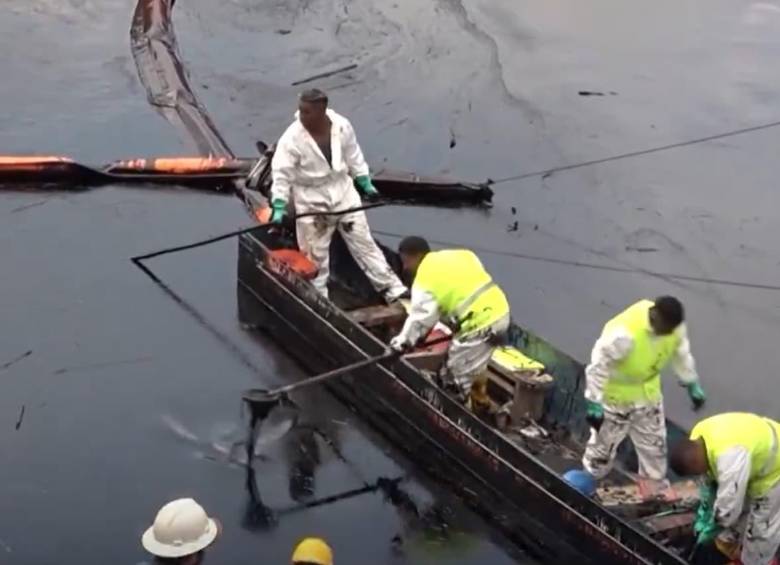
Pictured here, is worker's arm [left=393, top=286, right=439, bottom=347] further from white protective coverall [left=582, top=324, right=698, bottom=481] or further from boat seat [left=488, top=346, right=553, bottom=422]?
white protective coverall [left=582, top=324, right=698, bottom=481]

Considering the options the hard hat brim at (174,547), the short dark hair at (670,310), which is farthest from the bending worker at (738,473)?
the hard hat brim at (174,547)

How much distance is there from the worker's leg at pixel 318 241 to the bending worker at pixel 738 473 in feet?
19.2

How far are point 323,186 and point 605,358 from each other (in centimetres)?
478

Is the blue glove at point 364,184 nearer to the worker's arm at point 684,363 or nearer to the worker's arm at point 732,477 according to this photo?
the worker's arm at point 684,363

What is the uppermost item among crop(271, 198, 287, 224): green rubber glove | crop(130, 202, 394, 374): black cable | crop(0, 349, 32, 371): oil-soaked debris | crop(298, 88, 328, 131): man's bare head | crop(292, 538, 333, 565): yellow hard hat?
crop(298, 88, 328, 131): man's bare head

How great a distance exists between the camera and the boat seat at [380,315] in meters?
14.3

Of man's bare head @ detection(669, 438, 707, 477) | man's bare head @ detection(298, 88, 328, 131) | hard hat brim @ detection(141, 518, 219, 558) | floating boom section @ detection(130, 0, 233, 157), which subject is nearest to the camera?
hard hat brim @ detection(141, 518, 219, 558)

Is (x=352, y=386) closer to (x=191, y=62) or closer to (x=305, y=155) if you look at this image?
(x=305, y=155)

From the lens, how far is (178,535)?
7.33m

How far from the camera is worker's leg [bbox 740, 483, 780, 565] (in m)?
10.2

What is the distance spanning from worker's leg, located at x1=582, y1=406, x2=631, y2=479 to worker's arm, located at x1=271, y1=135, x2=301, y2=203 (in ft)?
15.2

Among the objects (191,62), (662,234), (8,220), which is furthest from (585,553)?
(191,62)

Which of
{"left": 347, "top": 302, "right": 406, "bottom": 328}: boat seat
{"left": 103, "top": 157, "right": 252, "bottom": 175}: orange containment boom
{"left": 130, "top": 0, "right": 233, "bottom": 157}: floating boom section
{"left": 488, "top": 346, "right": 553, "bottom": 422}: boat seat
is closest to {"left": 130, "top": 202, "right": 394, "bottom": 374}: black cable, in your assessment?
{"left": 347, "top": 302, "right": 406, "bottom": 328}: boat seat

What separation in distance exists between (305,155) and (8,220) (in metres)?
5.89
